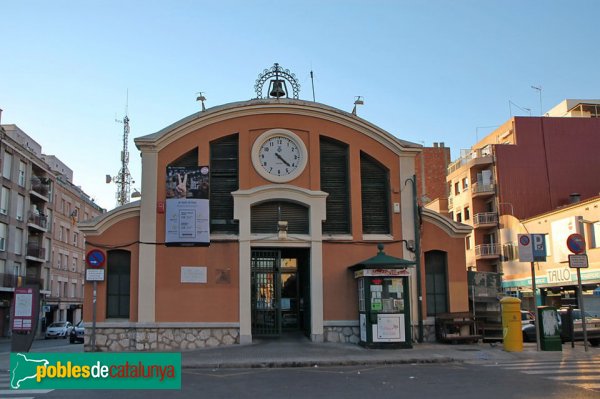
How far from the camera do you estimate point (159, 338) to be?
19.1 metres

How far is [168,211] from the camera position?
64.8ft

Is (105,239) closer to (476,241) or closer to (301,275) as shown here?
(301,275)

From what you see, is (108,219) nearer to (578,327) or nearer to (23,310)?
(23,310)

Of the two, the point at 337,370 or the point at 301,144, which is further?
the point at 301,144

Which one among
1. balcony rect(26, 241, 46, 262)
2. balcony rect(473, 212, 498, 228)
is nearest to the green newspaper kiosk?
balcony rect(473, 212, 498, 228)

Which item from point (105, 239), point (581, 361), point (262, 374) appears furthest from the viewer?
point (105, 239)

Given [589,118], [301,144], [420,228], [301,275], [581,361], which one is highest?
[589,118]

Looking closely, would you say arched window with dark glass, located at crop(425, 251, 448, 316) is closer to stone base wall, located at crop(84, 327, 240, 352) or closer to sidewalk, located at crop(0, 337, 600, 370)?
sidewalk, located at crop(0, 337, 600, 370)

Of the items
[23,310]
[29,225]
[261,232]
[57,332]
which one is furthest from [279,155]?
[29,225]

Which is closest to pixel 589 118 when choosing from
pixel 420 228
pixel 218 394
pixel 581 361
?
pixel 420 228

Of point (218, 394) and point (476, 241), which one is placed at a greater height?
point (476, 241)

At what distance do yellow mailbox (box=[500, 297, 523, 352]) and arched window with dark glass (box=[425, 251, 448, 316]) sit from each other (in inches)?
120

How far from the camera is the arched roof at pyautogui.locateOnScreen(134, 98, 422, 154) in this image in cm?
2017

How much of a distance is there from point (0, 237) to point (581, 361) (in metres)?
42.9
